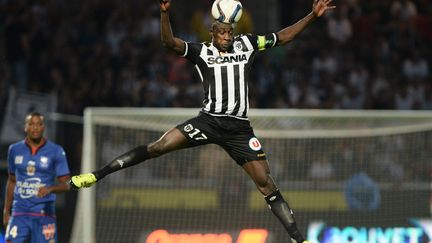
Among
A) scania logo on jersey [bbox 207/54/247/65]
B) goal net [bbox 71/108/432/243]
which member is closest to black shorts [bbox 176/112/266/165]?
scania logo on jersey [bbox 207/54/247/65]

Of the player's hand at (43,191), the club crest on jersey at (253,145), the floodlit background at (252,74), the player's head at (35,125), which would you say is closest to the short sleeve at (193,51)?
the club crest on jersey at (253,145)

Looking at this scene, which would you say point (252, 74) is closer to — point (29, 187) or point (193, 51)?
point (29, 187)

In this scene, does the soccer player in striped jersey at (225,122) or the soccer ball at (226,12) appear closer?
the soccer ball at (226,12)

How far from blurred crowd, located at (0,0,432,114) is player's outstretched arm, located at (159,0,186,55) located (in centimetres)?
605

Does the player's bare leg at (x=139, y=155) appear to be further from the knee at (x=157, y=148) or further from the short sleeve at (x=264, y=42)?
the short sleeve at (x=264, y=42)

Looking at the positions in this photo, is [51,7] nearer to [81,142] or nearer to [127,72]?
[127,72]

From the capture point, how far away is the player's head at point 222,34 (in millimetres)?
9031

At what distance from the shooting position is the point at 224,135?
363 inches

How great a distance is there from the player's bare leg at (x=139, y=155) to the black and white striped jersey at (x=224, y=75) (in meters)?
0.37

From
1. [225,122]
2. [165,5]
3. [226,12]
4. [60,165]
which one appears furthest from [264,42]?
[60,165]

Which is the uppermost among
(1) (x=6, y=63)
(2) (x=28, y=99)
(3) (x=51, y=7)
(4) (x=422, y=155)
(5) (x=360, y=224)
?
(3) (x=51, y=7)

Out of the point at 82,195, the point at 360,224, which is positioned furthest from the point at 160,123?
the point at 360,224

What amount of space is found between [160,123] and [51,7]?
15.7ft

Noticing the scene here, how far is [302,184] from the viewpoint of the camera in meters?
13.2
